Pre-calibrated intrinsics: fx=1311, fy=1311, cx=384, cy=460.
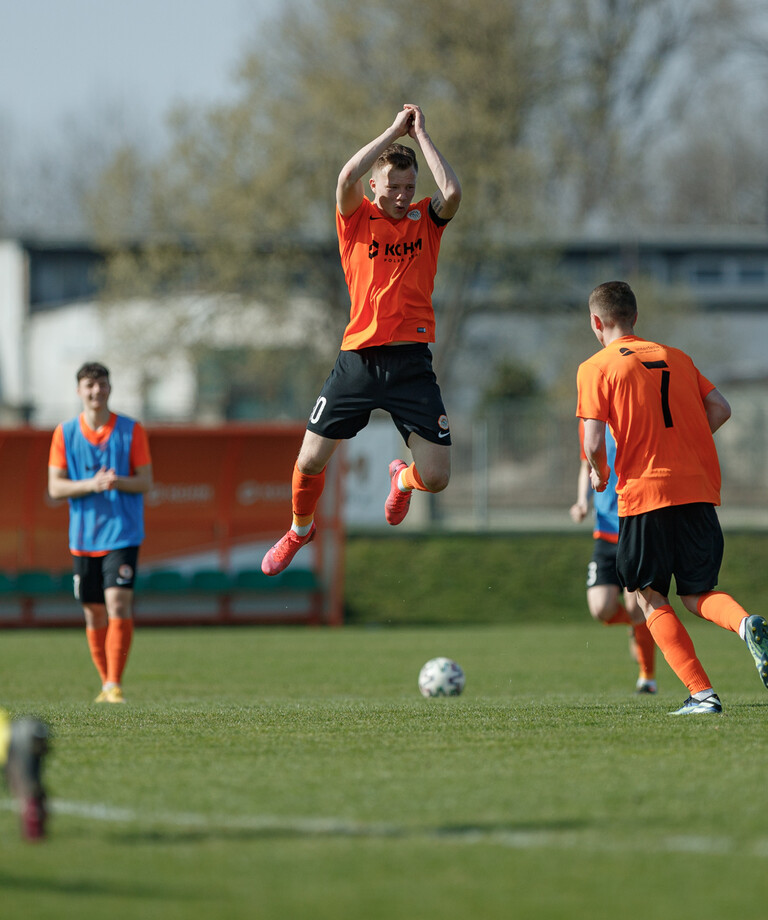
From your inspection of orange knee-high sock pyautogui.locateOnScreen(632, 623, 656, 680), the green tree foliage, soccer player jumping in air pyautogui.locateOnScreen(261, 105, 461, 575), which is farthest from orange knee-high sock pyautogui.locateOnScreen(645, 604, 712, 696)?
the green tree foliage

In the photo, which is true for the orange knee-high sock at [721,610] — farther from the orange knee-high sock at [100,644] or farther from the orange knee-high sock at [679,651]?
the orange knee-high sock at [100,644]

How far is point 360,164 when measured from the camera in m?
7.35

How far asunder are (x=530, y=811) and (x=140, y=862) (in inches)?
53.2

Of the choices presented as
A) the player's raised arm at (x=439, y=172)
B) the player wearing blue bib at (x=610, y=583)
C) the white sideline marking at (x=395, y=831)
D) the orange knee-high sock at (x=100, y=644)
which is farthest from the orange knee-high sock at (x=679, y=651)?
the orange knee-high sock at (x=100, y=644)

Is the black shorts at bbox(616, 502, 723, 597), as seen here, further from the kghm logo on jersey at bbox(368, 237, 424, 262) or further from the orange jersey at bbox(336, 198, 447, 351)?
the kghm logo on jersey at bbox(368, 237, 424, 262)

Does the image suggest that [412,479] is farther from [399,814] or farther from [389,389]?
[399,814]

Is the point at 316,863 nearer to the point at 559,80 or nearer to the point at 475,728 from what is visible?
the point at 475,728

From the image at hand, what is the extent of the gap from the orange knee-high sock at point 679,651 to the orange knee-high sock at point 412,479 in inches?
71.8

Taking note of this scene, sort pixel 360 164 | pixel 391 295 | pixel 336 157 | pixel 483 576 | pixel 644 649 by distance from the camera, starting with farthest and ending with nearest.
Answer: pixel 336 157 → pixel 483 576 → pixel 644 649 → pixel 391 295 → pixel 360 164

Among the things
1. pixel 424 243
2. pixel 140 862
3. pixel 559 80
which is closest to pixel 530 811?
pixel 140 862

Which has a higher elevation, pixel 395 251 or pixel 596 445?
pixel 395 251

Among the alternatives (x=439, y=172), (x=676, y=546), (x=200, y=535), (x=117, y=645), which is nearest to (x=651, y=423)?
(x=676, y=546)

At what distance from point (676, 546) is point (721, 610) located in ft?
1.33

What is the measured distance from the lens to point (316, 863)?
3.83 metres
